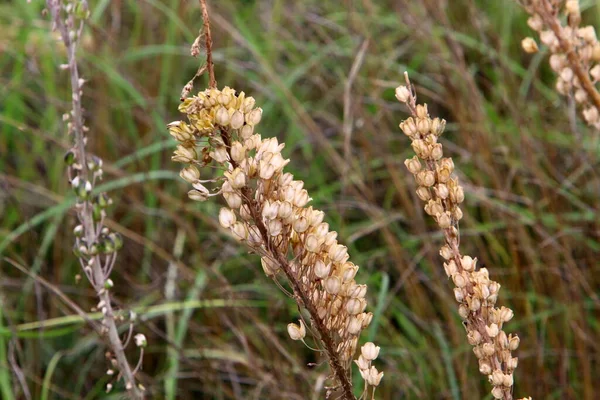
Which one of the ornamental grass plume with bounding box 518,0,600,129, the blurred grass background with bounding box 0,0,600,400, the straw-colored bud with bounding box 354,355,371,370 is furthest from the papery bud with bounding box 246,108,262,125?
the blurred grass background with bounding box 0,0,600,400

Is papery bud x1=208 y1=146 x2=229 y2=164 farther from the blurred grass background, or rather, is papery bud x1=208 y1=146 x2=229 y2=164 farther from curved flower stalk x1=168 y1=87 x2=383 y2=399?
the blurred grass background

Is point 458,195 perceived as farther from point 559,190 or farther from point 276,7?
point 276,7

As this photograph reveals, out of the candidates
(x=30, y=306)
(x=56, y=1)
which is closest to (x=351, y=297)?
(x=56, y=1)

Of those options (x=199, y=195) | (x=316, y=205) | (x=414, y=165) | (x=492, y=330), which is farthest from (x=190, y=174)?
(x=316, y=205)

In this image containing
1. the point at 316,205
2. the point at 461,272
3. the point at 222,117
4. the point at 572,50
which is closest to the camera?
the point at 222,117

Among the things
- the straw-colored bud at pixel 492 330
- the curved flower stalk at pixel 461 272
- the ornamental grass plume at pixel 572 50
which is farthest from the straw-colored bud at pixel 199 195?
the ornamental grass plume at pixel 572 50

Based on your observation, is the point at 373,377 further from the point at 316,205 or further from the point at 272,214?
the point at 316,205
